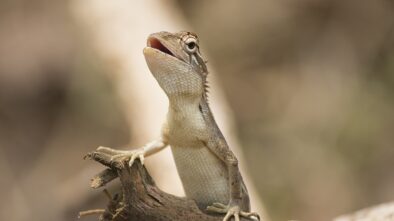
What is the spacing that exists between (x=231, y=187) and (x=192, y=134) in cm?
40

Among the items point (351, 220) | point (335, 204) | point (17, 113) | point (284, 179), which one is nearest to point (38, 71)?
point (17, 113)

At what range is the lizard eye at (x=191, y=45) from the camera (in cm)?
404

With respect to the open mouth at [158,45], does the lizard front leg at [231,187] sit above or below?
below

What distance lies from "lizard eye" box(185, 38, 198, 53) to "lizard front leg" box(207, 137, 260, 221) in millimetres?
573

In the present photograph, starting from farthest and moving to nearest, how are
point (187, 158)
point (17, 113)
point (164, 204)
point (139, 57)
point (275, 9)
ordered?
point (275, 9)
point (17, 113)
point (139, 57)
point (187, 158)
point (164, 204)

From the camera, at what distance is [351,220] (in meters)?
5.11

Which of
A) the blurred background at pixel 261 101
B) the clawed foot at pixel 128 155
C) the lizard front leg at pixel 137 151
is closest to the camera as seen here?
the clawed foot at pixel 128 155

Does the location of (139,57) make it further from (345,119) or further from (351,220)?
(345,119)

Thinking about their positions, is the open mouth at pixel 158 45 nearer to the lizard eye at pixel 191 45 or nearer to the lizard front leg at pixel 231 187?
the lizard eye at pixel 191 45

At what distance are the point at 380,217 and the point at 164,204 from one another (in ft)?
6.93

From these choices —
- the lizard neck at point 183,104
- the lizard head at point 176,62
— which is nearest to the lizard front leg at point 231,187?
the lizard neck at point 183,104

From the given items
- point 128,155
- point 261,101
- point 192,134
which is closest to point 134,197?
point 128,155

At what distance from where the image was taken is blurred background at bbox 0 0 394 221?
9.00m

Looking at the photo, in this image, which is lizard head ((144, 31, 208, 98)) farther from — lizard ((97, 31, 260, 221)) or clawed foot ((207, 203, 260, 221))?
clawed foot ((207, 203, 260, 221))
